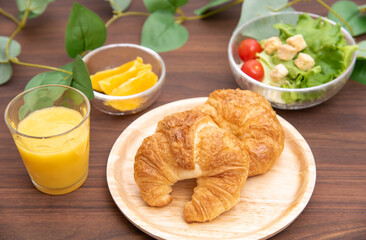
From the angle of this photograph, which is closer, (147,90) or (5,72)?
(147,90)

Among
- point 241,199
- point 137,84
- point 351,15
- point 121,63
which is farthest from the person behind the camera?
point 351,15

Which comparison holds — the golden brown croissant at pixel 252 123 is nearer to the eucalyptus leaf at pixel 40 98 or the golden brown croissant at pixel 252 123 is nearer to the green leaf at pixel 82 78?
the green leaf at pixel 82 78

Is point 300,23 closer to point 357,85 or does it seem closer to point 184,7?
point 357,85

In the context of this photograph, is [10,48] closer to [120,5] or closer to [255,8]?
[120,5]

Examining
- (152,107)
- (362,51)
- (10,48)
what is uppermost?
(362,51)

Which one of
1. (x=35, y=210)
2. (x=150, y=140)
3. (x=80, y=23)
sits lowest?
(x=35, y=210)

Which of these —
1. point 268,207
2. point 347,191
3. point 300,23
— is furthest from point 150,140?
point 300,23

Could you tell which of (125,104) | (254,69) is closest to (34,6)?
(125,104)
